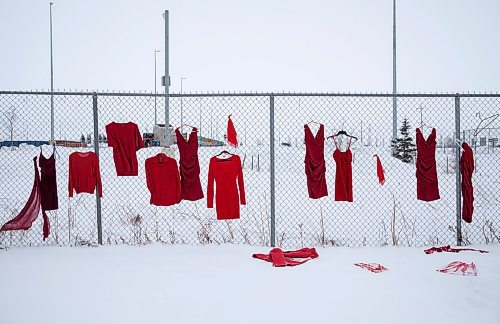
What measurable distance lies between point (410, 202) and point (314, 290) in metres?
7.18

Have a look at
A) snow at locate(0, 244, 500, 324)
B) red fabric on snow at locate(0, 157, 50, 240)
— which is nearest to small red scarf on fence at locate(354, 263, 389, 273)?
snow at locate(0, 244, 500, 324)

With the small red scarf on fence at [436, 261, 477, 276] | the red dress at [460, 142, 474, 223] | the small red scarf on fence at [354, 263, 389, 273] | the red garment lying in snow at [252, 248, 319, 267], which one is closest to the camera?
the small red scarf on fence at [436, 261, 477, 276]

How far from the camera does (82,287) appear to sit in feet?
12.5

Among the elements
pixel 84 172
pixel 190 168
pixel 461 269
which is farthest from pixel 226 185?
pixel 461 269

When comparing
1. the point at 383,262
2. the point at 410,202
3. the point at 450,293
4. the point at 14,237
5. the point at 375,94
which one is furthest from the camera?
the point at 410,202

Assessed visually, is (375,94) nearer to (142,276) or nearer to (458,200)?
(458,200)

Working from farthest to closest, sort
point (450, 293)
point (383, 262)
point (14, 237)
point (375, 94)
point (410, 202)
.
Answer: point (410, 202) < point (14, 237) < point (375, 94) < point (383, 262) < point (450, 293)

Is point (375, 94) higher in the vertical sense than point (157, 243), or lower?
higher

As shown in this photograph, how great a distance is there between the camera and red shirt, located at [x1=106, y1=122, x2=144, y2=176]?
5.23 meters

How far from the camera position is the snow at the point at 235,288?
3.18m

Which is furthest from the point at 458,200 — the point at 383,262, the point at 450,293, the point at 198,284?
the point at 198,284

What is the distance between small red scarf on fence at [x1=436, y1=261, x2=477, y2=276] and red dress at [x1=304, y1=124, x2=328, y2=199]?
6.13 feet

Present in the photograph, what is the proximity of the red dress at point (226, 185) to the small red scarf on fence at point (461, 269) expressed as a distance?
111 inches

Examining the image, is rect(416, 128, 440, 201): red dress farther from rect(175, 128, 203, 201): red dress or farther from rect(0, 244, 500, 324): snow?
rect(175, 128, 203, 201): red dress
